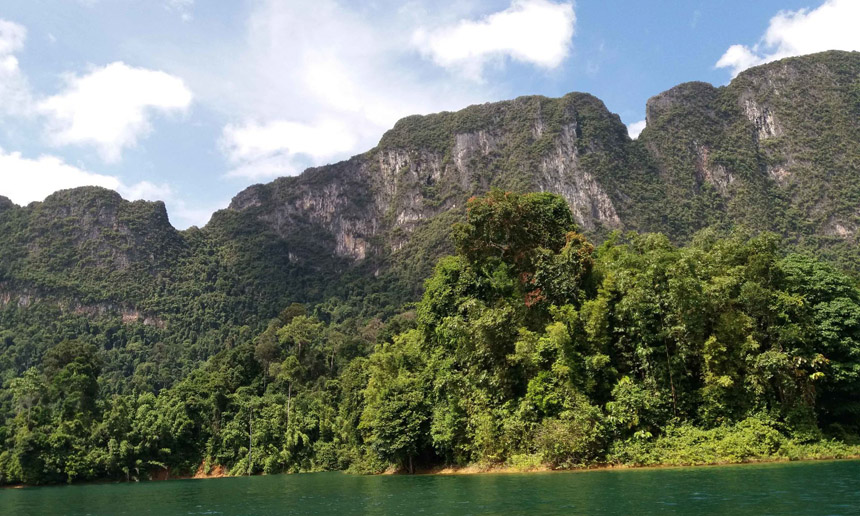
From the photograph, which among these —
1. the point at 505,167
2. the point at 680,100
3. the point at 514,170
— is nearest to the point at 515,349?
the point at 514,170

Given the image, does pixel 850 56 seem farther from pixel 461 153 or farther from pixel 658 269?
pixel 658 269

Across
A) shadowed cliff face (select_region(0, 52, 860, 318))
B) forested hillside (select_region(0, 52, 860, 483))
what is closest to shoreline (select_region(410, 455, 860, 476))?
forested hillside (select_region(0, 52, 860, 483))

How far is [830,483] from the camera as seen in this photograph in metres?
15.5

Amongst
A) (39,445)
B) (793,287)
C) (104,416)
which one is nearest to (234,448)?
(104,416)

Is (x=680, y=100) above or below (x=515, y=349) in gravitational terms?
above

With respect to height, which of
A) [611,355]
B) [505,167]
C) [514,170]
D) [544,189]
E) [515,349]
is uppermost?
[505,167]

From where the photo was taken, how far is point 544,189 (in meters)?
162

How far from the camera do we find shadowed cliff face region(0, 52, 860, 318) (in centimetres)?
14950

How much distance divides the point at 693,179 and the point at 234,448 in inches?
5663

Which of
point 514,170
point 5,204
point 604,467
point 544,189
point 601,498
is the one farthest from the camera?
point 5,204

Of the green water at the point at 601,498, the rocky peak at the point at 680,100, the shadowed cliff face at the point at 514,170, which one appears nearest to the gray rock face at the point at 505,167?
the shadowed cliff face at the point at 514,170

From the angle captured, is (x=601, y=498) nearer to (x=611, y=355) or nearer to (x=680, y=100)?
(x=611, y=355)

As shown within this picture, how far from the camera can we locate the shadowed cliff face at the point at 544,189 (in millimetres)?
149500

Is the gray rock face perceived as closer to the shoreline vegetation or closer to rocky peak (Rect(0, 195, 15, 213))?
rocky peak (Rect(0, 195, 15, 213))
